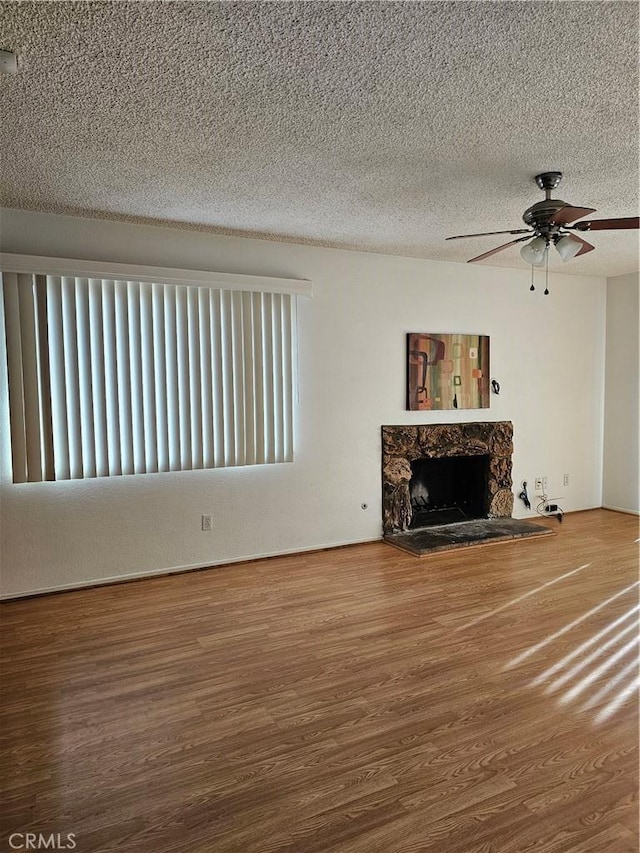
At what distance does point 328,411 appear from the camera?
15.2 ft

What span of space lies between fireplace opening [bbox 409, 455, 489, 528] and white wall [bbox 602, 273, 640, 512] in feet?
5.76

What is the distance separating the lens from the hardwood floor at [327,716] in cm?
173

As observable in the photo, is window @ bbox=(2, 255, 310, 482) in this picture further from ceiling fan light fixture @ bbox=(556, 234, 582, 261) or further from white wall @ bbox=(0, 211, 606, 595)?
ceiling fan light fixture @ bbox=(556, 234, 582, 261)

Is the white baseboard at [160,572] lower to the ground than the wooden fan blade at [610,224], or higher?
lower

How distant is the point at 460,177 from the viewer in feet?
9.85

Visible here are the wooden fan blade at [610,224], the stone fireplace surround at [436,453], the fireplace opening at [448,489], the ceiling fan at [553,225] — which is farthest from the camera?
the fireplace opening at [448,489]

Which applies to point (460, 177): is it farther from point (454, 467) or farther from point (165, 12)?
point (454, 467)

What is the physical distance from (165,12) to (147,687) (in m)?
2.72

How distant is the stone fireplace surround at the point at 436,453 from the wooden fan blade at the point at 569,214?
246 cm

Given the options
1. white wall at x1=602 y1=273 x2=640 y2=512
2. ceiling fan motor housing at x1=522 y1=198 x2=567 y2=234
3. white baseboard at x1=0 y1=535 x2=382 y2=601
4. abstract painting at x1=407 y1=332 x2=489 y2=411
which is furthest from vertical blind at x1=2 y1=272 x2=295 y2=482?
white wall at x1=602 y1=273 x2=640 y2=512

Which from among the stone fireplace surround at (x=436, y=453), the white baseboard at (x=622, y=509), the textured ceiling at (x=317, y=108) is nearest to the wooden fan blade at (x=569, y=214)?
the textured ceiling at (x=317, y=108)

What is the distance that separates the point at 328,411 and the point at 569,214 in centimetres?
248

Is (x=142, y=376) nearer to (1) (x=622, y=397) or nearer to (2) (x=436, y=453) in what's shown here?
(2) (x=436, y=453)

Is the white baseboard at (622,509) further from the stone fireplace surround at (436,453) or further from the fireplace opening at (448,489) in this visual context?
the fireplace opening at (448,489)
